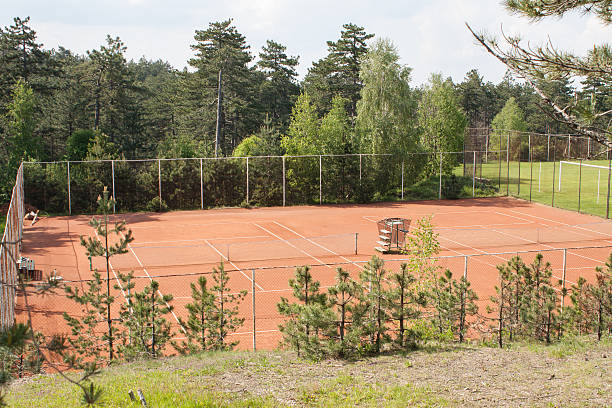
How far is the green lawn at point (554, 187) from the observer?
35278 millimetres

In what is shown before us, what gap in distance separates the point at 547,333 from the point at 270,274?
32.9ft

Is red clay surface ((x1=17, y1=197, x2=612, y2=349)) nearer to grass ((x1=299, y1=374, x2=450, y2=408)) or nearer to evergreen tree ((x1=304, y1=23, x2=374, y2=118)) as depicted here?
grass ((x1=299, y1=374, x2=450, y2=408))

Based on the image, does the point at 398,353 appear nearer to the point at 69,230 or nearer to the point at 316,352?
the point at 316,352

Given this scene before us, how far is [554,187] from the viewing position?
4022 cm

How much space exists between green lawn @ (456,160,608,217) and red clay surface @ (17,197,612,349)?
5.44ft

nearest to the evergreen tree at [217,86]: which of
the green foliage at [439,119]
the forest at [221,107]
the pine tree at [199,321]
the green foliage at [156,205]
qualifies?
the forest at [221,107]

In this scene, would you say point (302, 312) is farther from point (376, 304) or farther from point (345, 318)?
point (376, 304)

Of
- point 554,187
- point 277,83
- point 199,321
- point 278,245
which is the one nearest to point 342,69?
point 277,83

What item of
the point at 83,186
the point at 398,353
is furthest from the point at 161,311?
the point at 83,186

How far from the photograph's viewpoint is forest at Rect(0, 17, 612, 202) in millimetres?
38875

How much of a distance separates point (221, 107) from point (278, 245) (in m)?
34.4

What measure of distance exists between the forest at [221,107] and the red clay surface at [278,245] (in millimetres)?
5783

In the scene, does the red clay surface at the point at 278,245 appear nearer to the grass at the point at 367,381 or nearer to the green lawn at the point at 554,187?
the green lawn at the point at 554,187

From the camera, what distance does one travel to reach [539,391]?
25.3 feet
